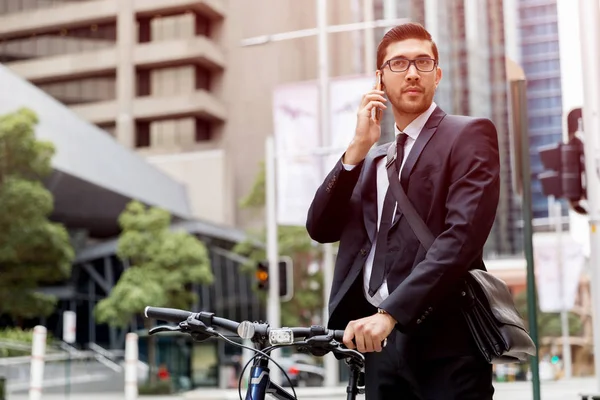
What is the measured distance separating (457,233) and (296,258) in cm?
3989

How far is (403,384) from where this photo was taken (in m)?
2.39

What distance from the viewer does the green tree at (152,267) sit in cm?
3606

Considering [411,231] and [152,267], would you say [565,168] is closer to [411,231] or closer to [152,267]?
[411,231]

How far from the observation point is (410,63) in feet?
8.21

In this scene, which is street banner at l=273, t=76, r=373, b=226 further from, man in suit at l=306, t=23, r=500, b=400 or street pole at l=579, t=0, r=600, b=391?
man in suit at l=306, t=23, r=500, b=400

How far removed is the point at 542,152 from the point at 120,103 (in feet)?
182

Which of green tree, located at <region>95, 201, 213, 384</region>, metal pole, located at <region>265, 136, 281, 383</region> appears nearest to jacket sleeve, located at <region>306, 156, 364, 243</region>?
metal pole, located at <region>265, 136, 281, 383</region>

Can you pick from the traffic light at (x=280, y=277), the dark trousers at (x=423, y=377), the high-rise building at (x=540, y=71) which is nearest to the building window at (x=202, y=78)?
the high-rise building at (x=540, y=71)

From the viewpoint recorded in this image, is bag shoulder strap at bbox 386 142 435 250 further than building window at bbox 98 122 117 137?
No

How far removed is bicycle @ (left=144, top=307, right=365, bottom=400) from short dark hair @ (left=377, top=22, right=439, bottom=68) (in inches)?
31.3

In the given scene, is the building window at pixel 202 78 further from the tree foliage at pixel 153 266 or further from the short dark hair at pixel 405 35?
the short dark hair at pixel 405 35

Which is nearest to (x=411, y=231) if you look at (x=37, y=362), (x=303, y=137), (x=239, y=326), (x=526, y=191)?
(x=239, y=326)

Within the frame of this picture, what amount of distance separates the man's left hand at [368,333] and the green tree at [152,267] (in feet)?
112

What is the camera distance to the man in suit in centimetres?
228
